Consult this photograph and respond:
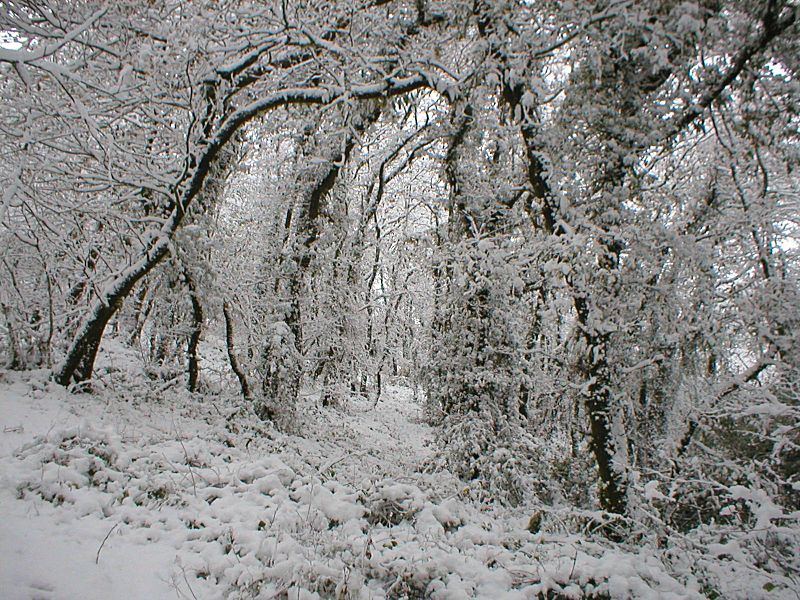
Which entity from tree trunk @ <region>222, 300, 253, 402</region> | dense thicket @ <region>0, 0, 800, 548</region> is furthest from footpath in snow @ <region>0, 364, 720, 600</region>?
tree trunk @ <region>222, 300, 253, 402</region>

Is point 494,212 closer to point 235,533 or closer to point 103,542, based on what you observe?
point 235,533

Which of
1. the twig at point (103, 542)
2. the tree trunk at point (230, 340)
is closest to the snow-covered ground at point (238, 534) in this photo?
the twig at point (103, 542)

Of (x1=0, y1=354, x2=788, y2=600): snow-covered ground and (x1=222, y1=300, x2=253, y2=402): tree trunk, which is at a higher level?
(x1=222, y1=300, x2=253, y2=402): tree trunk

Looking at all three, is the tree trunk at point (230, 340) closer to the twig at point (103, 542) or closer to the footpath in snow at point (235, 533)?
the footpath in snow at point (235, 533)

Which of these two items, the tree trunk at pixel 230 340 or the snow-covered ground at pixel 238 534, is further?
the tree trunk at pixel 230 340

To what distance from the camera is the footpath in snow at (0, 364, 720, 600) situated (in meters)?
3.27

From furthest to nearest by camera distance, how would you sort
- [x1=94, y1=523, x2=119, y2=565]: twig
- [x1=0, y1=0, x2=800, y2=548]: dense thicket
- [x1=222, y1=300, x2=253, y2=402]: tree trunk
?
[x1=222, y1=300, x2=253, y2=402]: tree trunk < [x1=0, y1=0, x2=800, y2=548]: dense thicket < [x1=94, y1=523, x2=119, y2=565]: twig

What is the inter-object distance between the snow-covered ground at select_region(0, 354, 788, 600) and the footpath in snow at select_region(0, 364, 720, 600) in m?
0.02

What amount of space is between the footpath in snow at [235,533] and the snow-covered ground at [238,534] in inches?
0.6

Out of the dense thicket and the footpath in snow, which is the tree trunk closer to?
the dense thicket

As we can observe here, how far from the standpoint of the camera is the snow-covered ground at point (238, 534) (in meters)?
3.27

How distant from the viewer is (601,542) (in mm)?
5141

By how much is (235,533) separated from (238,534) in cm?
4

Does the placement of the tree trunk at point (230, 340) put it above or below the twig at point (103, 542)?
above
